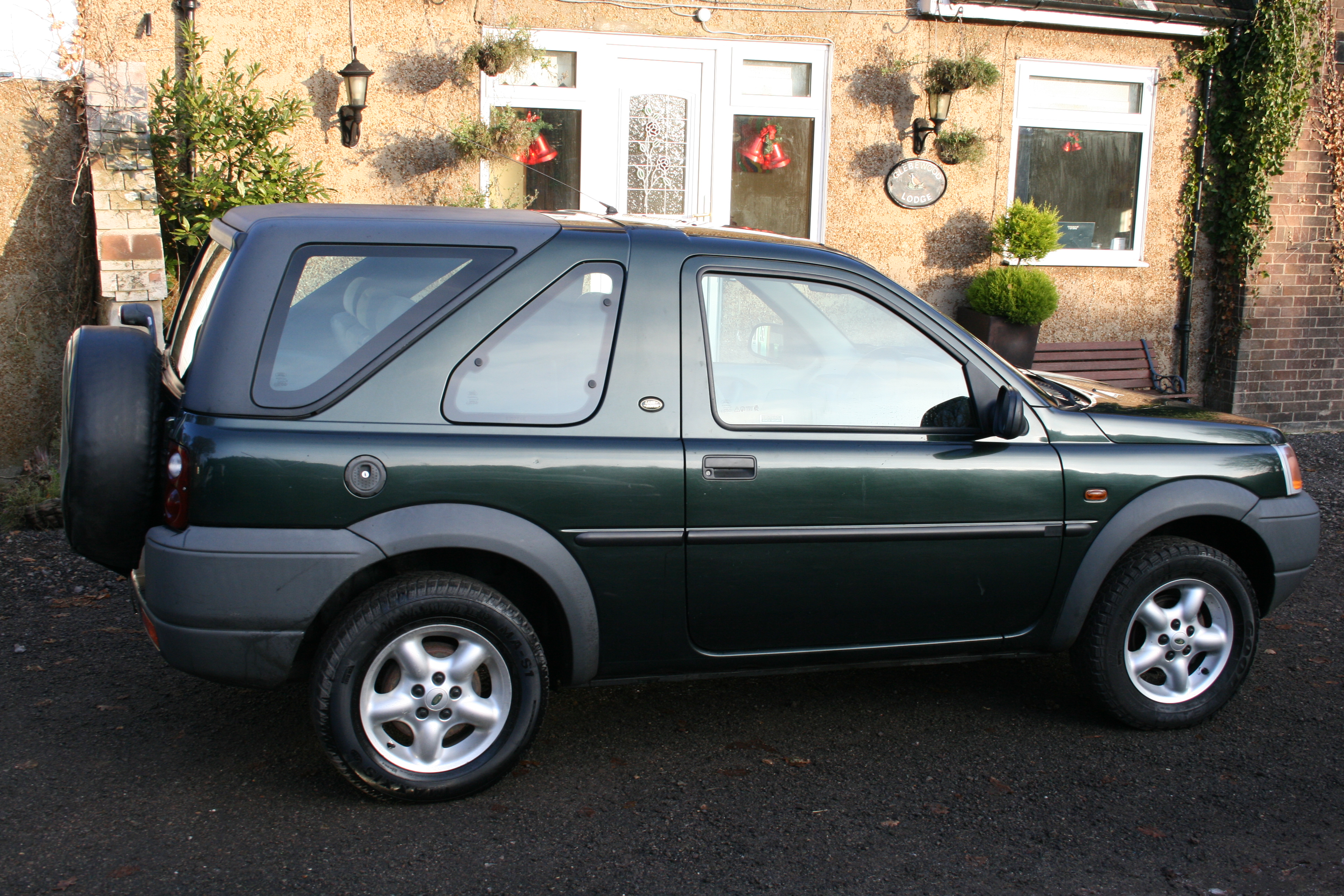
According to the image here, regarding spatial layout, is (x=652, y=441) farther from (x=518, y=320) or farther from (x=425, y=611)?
(x=425, y=611)

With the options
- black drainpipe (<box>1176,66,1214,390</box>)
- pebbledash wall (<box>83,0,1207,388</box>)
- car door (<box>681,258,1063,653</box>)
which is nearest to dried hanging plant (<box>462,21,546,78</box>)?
pebbledash wall (<box>83,0,1207,388</box>)

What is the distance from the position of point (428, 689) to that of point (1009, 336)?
22.6 feet

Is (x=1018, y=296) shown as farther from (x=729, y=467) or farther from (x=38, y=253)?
(x=38, y=253)

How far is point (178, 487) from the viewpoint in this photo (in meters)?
3.01

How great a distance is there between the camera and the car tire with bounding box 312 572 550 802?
3.07 m

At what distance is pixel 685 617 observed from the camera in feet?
11.1

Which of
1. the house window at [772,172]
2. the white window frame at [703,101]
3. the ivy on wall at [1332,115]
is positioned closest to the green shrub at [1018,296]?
the white window frame at [703,101]

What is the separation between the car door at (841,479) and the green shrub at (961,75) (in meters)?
5.91

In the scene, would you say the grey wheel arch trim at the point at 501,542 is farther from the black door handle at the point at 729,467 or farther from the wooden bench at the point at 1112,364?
the wooden bench at the point at 1112,364

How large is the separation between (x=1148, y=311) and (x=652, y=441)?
26.7 ft

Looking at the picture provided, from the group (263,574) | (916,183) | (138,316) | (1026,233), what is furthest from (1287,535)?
(916,183)

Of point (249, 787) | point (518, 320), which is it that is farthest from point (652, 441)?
point (249, 787)

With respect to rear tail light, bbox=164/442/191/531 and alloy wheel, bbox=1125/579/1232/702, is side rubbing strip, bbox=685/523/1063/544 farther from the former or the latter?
rear tail light, bbox=164/442/191/531

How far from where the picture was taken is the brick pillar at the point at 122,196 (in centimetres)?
721
